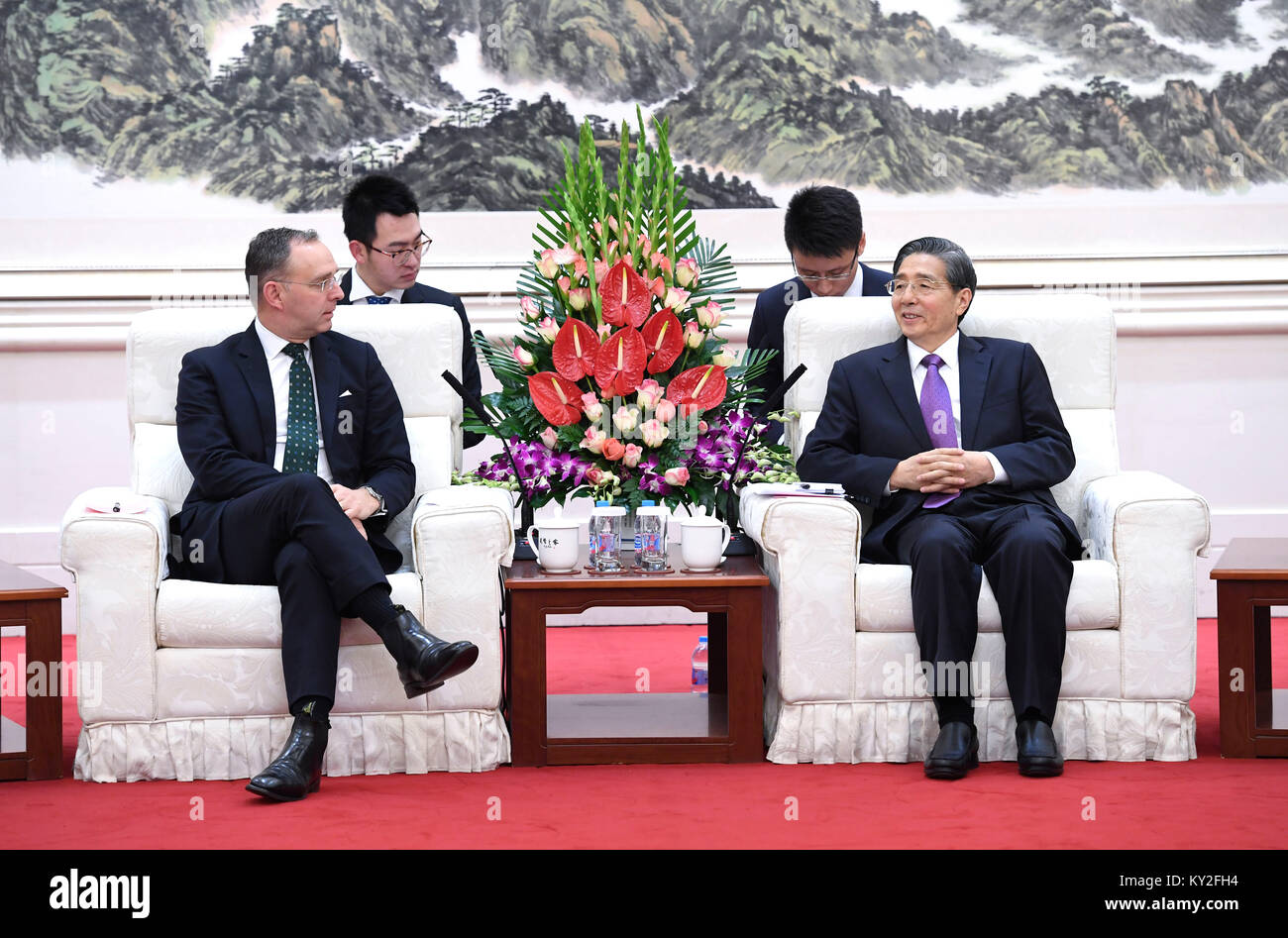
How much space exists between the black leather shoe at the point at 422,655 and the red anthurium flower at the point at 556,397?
652mm

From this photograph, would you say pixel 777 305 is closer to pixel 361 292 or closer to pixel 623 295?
pixel 623 295

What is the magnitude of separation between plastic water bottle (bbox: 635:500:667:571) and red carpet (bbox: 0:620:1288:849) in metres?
0.47

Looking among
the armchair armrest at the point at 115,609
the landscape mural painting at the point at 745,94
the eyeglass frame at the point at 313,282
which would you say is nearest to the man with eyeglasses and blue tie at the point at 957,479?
the eyeglass frame at the point at 313,282

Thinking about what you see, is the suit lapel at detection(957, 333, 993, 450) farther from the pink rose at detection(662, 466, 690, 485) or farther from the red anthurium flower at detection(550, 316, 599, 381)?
the red anthurium flower at detection(550, 316, 599, 381)

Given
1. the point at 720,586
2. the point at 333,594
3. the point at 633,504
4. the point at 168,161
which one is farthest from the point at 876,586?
the point at 168,161

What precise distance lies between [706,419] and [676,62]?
2.12m

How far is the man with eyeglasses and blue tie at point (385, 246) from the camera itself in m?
3.96

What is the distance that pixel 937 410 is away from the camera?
3514 millimetres

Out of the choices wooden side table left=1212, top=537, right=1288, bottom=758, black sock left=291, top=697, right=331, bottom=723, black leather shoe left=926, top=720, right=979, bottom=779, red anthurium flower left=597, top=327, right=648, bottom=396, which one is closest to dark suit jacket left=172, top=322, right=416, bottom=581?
black sock left=291, top=697, right=331, bottom=723

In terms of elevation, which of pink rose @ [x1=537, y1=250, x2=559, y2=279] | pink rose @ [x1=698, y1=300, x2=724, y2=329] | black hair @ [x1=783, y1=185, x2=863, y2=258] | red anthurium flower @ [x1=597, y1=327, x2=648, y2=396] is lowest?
red anthurium flower @ [x1=597, y1=327, x2=648, y2=396]

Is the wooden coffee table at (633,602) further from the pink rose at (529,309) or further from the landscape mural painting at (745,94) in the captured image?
the landscape mural painting at (745,94)

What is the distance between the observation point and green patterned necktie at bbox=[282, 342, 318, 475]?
3406 millimetres

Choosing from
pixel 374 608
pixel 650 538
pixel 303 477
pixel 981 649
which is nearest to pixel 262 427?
pixel 303 477

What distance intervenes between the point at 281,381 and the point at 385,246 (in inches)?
27.2
